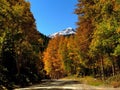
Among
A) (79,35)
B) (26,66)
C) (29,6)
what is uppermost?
(29,6)

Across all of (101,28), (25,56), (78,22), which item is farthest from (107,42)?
(25,56)

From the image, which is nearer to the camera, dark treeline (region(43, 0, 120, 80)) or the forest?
the forest

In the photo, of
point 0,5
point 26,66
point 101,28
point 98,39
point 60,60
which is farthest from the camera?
point 60,60

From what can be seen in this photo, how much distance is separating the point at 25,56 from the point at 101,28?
1735 centimetres

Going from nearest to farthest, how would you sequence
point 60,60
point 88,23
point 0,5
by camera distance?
point 0,5 → point 88,23 → point 60,60

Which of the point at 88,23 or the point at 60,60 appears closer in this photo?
the point at 88,23

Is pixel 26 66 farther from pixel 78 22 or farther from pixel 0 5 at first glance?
pixel 0 5

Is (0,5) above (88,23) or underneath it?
underneath

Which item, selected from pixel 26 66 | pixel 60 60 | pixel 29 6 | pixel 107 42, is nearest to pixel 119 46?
pixel 107 42

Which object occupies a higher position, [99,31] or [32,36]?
[32,36]

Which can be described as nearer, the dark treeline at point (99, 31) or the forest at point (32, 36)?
the forest at point (32, 36)

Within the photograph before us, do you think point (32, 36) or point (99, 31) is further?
point (32, 36)

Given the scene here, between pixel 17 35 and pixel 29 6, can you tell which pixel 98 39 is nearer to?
pixel 17 35

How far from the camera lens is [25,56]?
162 ft
